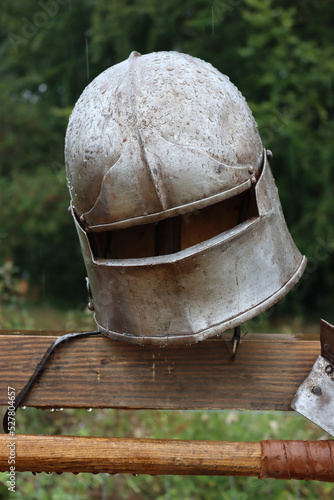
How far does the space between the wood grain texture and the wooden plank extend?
0.45 ft

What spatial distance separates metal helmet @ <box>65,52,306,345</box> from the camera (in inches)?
45.6

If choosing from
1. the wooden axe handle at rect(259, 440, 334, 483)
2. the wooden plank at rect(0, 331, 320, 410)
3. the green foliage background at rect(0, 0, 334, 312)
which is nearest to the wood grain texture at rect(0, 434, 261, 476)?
the wooden axe handle at rect(259, 440, 334, 483)

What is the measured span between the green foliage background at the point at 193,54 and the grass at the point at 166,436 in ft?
6.36

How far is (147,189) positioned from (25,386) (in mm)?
556

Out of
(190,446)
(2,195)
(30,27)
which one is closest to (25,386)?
(190,446)

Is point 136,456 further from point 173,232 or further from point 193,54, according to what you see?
point 193,54

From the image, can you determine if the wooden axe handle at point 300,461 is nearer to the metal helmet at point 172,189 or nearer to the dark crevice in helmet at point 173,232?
the metal helmet at point 172,189

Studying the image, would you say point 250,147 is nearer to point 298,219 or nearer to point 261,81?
point 261,81

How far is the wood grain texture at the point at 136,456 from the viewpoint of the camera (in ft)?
3.67

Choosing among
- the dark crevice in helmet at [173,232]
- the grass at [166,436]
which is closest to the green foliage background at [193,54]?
the grass at [166,436]

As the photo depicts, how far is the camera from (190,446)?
3.71ft

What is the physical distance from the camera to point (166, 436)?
98.9 inches

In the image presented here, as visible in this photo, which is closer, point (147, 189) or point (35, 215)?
point (147, 189)

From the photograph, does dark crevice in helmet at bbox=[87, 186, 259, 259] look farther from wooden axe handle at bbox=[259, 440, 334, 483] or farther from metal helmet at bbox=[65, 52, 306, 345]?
wooden axe handle at bbox=[259, 440, 334, 483]
